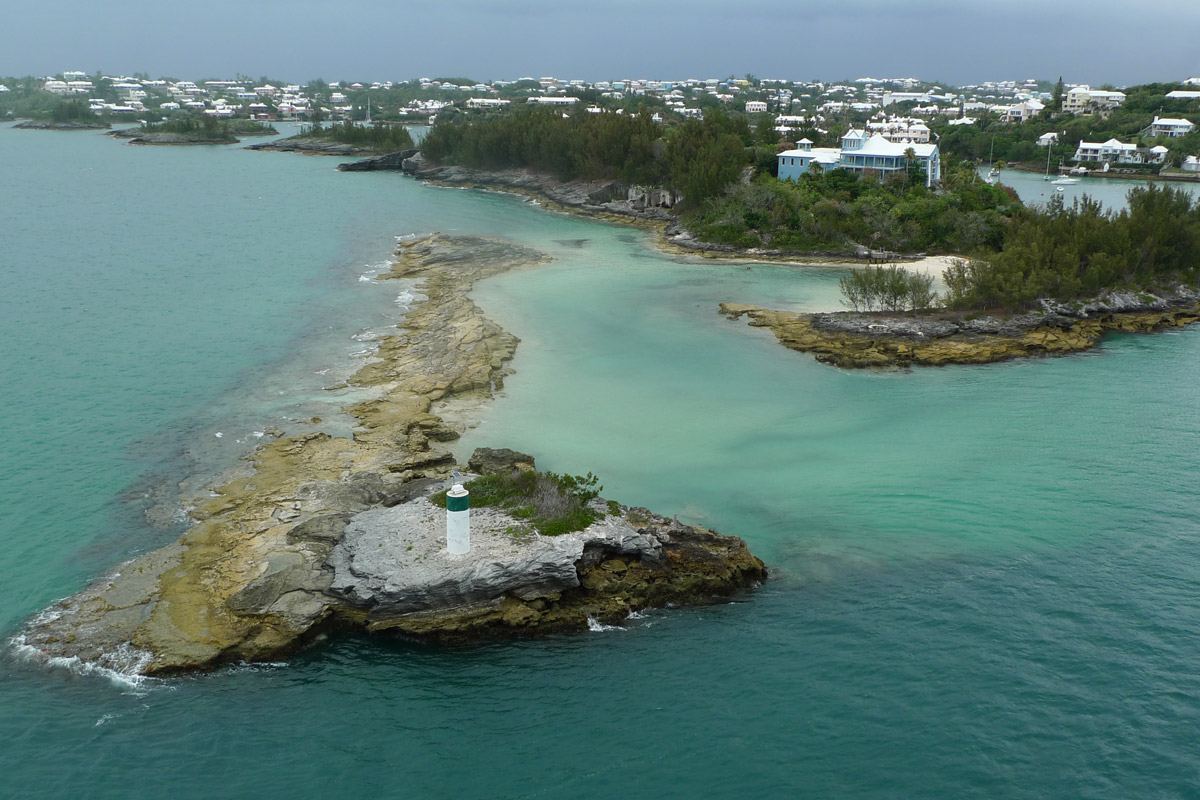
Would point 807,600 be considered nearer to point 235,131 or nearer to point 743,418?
point 743,418

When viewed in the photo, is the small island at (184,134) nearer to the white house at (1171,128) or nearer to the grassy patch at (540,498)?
the white house at (1171,128)

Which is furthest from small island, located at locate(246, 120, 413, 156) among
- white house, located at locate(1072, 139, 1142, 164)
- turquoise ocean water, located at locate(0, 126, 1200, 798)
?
white house, located at locate(1072, 139, 1142, 164)

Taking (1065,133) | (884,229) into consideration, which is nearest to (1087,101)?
(1065,133)

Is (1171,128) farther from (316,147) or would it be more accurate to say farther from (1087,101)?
(316,147)

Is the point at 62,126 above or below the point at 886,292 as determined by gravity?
above

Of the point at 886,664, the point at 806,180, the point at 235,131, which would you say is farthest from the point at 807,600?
the point at 235,131

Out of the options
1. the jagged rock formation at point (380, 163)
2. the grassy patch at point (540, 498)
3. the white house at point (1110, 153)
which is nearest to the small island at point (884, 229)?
the jagged rock formation at point (380, 163)

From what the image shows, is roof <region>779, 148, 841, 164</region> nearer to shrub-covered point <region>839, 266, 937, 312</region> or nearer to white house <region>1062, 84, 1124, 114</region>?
shrub-covered point <region>839, 266, 937, 312</region>
